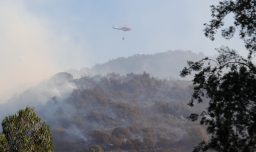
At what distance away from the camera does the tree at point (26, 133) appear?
50.9 m

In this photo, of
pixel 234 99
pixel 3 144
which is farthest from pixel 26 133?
pixel 234 99

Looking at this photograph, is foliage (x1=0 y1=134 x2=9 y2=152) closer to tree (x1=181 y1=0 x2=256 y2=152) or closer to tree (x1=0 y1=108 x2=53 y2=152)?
tree (x1=0 y1=108 x2=53 y2=152)

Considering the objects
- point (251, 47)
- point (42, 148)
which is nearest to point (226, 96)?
point (251, 47)

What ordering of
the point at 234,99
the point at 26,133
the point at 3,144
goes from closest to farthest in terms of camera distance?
the point at 234,99 → the point at 3,144 → the point at 26,133

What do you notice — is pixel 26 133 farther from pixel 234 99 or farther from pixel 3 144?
pixel 234 99

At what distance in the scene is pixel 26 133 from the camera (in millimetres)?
52031

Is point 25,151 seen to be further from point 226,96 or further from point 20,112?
point 226,96

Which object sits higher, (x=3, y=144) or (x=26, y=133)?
(x=26, y=133)

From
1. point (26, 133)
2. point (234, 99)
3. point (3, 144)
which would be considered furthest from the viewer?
point (26, 133)

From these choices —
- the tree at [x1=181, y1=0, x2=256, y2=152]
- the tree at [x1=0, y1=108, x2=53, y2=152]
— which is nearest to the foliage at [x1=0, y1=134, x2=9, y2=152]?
the tree at [x1=0, y1=108, x2=53, y2=152]

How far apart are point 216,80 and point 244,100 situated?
2.19m

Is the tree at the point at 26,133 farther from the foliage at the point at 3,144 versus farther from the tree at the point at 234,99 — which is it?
the tree at the point at 234,99

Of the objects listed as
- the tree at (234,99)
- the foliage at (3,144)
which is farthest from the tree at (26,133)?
the tree at (234,99)

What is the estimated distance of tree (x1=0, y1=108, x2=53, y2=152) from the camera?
50875 millimetres
